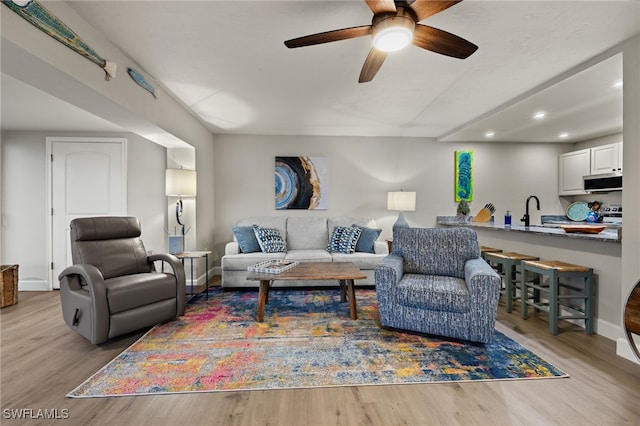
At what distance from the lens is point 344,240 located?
13.6 feet

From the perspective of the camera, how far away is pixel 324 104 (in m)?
3.48

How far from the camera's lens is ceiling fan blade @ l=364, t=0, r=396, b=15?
1.52 meters

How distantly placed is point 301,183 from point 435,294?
10.2 ft

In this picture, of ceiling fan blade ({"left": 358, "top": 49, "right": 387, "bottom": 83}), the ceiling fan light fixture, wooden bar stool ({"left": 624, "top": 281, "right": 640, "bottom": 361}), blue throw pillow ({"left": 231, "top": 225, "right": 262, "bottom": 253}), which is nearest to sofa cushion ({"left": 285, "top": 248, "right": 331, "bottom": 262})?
blue throw pillow ({"left": 231, "top": 225, "right": 262, "bottom": 253})

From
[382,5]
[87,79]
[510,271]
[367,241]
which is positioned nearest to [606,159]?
[510,271]

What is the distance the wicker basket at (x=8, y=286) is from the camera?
10.5 feet

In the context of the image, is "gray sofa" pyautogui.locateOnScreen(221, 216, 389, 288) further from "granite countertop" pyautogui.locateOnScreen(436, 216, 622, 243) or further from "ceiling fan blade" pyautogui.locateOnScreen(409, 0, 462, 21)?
"ceiling fan blade" pyautogui.locateOnScreen(409, 0, 462, 21)

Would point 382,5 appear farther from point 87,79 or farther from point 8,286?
point 8,286

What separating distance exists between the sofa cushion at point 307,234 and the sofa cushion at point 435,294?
2138mm

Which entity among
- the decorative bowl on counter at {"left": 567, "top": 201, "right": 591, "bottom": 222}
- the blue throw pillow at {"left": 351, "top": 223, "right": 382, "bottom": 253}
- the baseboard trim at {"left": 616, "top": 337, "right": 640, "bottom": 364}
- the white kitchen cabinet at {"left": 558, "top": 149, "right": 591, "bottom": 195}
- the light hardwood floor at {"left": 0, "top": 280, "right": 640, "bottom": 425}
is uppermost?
the white kitchen cabinet at {"left": 558, "top": 149, "right": 591, "bottom": 195}

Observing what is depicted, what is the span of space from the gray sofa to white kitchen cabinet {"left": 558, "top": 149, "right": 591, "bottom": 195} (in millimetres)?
3447

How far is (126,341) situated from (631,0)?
4225 millimetres

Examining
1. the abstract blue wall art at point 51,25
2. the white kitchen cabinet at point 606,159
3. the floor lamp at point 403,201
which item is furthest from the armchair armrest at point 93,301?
the white kitchen cabinet at point 606,159

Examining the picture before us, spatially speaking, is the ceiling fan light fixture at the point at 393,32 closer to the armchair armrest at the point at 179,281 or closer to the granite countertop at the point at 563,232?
the granite countertop at the point at 563,232
